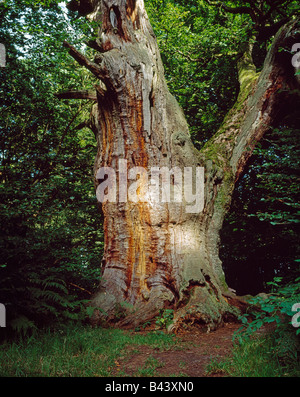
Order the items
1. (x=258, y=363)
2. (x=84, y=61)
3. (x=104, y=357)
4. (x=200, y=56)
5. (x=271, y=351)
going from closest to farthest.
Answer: (x=258, y=363), (x=271, y=351), (x=104, y=357), (x=84, y=61), (x=200, y=56)

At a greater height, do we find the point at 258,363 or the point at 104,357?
the point at 258,363

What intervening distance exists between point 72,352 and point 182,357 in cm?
117

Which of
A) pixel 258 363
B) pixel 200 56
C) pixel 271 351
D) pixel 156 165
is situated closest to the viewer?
pixel 258 363

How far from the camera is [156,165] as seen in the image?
559 centimetres

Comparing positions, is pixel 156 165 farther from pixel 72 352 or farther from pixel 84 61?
pixel 72 352

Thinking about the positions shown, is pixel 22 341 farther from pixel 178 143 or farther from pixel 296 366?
pixel 178 143

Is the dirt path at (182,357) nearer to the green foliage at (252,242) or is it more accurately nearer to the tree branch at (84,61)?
the tree branch at (84,61)

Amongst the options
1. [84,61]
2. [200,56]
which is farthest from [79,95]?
[200,56]

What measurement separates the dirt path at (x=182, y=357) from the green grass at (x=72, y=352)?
8 centimetres

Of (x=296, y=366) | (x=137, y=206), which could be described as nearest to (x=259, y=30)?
(x=137, y=206)

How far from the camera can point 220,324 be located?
4344 millimetres

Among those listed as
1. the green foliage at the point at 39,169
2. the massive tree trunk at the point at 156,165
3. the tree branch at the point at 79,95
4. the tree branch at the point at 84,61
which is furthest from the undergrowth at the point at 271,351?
the tree branch at the point at 79,95

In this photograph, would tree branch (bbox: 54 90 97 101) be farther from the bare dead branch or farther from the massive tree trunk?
the bare dead branch

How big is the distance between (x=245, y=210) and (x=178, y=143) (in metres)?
4.80
